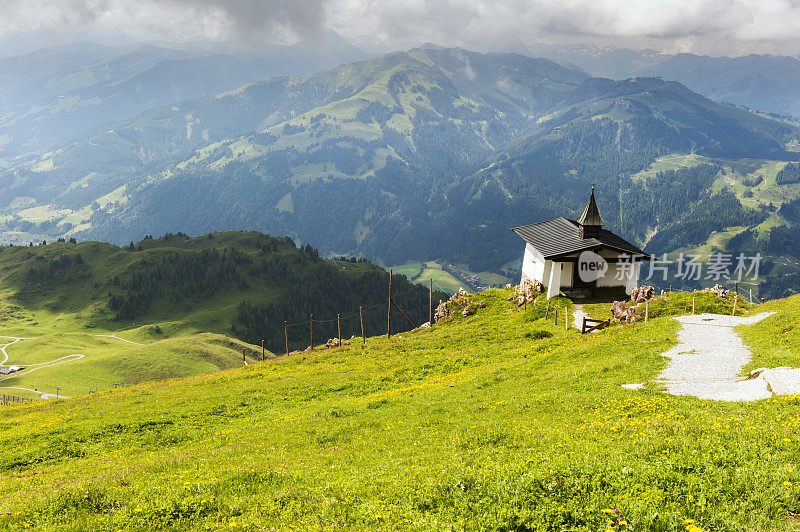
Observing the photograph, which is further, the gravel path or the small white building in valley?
the small white building in valley

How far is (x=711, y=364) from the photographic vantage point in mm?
27328

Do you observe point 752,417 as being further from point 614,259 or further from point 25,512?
point 614,259

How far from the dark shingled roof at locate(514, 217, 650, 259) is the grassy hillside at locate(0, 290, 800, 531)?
939 inches

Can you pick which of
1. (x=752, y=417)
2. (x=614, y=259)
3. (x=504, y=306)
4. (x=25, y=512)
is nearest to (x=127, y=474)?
(x=25, y=512)

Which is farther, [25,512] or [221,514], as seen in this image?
[25,512]

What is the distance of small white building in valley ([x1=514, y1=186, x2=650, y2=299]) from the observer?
6256 cm

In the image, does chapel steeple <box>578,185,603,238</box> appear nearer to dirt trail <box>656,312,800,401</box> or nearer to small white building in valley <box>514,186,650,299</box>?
small white building in valley <box>514,186,650,299</box>

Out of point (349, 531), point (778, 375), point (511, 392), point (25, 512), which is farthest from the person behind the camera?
→ point (511, 392)

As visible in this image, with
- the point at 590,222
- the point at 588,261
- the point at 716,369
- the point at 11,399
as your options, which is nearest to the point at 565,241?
the point at 590,222

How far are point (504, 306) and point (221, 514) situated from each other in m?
58.3

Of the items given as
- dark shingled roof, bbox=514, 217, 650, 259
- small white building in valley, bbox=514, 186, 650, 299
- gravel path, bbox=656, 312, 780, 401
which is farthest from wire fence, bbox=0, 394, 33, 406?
gravel path, bbox=656, 312, 780, 401

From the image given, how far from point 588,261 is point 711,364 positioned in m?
37.3

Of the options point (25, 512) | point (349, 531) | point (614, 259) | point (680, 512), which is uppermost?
point (614, 259)

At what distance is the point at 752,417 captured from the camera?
52.2 ft
